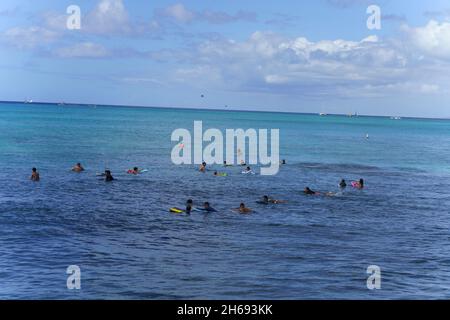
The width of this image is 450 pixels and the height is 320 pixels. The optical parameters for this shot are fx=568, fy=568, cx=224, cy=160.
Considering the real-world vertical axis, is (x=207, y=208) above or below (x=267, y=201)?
below

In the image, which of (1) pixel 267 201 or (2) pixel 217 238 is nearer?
(2) pixel 217 238

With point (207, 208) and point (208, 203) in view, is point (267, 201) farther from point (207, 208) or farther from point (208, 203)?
point (207, 208)

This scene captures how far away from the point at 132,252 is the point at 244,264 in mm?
6120

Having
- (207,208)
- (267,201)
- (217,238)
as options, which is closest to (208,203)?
(207,208)

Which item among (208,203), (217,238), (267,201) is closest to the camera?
(217,238)

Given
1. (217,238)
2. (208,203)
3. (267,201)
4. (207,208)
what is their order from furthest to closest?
(267,201) → (208,203) → (207,208) → (217,238)

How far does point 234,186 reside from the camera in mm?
57375

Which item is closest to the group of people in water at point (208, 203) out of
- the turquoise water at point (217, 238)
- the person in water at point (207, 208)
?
the person in water at point (207, 208)

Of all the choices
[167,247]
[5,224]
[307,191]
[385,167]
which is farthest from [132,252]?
[385,167]

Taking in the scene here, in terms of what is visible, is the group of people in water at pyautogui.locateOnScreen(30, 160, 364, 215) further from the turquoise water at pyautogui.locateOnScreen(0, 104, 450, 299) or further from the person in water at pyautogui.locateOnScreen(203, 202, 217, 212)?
the turquoise water at pyautogui.locateOnScreen(0, 104, 450, 299)

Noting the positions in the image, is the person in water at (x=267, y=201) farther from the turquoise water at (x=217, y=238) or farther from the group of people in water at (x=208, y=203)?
the turquoise water at (x=217, y=238)

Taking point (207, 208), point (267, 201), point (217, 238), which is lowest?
point (217, 238)

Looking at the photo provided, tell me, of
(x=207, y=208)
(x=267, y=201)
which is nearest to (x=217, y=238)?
(x=207, y=208)

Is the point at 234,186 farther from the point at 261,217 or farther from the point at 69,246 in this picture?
the point at 69,246
